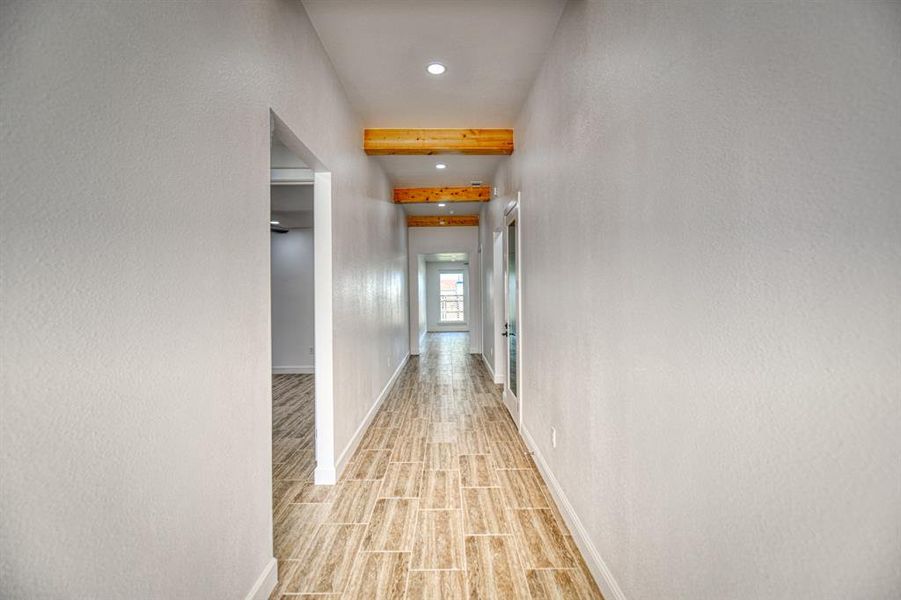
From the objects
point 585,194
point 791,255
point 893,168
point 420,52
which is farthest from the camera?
point 420,52

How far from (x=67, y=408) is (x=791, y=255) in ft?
4.75

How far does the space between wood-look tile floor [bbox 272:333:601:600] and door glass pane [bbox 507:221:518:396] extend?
662 mm

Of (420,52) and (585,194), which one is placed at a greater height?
(420,52)

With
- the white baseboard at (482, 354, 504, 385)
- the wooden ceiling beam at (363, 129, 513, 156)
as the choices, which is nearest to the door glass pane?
the wooden ceiling beam at (363, 129, 513, 156)

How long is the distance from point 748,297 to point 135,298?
141 centimetres

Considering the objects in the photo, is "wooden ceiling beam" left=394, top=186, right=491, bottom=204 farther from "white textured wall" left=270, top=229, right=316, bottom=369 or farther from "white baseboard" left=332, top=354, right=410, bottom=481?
"white baseboard" left=332, top=354, right=410, bottom=481

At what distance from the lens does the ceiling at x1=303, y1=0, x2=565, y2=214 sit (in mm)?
2246

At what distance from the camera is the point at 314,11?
224 centimetres

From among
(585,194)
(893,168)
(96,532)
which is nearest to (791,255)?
(893,168)

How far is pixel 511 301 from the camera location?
4.65 meters

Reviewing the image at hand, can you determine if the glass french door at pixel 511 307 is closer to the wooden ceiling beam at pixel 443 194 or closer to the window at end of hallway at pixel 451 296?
the wooden ceiling beam at pixel 443 194

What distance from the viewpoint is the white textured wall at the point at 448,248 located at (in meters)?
8.48

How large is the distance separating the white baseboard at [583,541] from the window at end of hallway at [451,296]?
1096 cm

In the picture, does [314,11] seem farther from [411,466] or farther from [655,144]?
[411,466]
